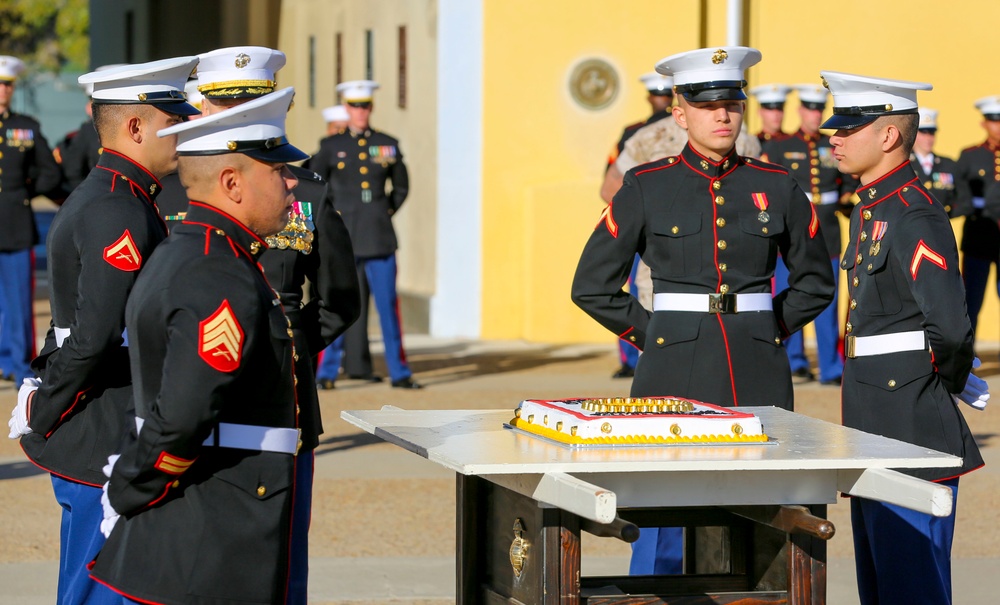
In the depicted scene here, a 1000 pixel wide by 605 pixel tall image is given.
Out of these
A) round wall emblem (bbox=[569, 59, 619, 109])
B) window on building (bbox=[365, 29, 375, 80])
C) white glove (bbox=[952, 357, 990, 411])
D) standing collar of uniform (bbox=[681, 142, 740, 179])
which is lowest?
white glove (bbox=[952, 357, 990, 411])

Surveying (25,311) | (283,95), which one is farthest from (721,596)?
(25,311)

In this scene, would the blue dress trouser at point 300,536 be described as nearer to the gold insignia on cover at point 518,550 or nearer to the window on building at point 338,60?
the gold insignia on cover at point 518,550

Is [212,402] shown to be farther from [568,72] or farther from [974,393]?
[568,72]

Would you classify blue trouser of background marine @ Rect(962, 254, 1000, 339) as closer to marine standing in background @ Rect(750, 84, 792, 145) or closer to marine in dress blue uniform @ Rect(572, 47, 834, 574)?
marine standing in background @ Rect(750, 84, 792, 145)

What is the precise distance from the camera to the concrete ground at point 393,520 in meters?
6.47

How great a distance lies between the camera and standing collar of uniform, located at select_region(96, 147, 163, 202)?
4676 millimetres

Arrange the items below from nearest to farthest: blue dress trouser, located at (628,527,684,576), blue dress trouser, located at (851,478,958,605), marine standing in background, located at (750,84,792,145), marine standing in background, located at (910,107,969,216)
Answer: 1. blue dress trouser, located at (851,478,958,605)
2. blue dress trouser, located at (628,527,684,576)
3. marine standing in background, located at (910,107,969,216)
4. marine standing in background, located at (750,84,792,145)

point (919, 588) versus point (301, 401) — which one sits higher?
point (301, 401)

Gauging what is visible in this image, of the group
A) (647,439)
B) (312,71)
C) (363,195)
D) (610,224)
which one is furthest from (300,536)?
(312,71)

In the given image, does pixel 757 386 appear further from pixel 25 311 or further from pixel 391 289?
pixel 25 311

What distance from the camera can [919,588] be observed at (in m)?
4.79

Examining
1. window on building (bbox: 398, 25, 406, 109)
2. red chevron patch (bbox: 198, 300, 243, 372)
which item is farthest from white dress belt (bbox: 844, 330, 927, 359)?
window on building (bbox: 398, 25, 406, 109)

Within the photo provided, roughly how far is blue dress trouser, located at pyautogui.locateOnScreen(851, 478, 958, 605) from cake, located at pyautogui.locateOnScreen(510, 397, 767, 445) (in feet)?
2.75

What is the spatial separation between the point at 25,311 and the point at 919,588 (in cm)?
867
